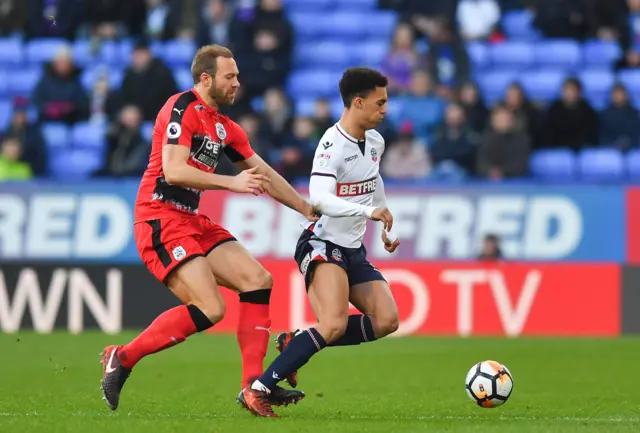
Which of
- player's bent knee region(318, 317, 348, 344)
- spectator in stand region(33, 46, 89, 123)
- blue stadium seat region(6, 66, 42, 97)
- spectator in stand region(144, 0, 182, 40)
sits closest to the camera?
player's bent knee region(318, 317, 348, 344)

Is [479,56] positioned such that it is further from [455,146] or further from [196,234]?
[196,234]

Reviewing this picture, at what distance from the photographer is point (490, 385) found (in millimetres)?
8266

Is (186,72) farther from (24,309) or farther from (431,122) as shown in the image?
(24,309)

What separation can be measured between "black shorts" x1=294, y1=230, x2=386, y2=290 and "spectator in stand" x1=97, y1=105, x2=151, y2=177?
854cm

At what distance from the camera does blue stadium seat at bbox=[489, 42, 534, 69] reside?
19.2 metres

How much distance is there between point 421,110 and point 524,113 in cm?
144

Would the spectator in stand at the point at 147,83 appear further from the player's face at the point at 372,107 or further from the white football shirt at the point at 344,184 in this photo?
the player's face at the point at 372,107

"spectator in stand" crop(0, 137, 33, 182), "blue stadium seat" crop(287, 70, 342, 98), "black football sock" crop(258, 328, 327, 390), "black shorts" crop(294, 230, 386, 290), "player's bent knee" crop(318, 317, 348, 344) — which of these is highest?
"blue stadium seat" crop(287, 70, 342, 98)

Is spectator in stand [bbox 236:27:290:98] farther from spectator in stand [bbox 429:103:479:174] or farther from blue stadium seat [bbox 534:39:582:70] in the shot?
blue stadium seat [bbox 534:39:582:70]

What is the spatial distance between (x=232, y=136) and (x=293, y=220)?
287 inches

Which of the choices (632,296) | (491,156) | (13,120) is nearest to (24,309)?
(13,120)

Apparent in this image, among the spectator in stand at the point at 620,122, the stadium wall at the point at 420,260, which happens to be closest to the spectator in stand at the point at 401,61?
the spectator in stand at the point at 620,122

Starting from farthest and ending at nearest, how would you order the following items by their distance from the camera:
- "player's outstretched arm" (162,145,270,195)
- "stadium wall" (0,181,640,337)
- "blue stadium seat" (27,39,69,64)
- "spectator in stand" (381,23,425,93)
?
1. "blue stadium seat" (27,39,69,64)
2. "spectator in stand" (381,23,425,93)
3. "stadium wall" (0,181,640,337)
4. "player's outstretched arm" (162,145,270,195)

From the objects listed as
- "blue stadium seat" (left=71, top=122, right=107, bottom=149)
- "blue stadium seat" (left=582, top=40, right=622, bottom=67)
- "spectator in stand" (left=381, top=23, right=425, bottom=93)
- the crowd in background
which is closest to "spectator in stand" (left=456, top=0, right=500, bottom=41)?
the crowd in background
